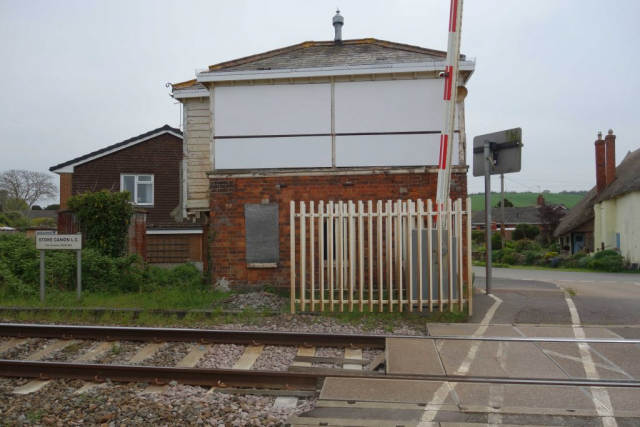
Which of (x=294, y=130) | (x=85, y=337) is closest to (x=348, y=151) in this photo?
(x=294, y=130)

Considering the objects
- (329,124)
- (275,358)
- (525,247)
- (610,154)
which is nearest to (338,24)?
(329,124)

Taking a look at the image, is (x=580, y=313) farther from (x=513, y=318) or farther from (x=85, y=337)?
(x=85, y=337)

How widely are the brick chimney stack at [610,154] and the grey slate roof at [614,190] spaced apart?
46cm

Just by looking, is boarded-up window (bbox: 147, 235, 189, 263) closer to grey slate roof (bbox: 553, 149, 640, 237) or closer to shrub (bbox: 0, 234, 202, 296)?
shrub (bbox: 0, 234, 202, 296)

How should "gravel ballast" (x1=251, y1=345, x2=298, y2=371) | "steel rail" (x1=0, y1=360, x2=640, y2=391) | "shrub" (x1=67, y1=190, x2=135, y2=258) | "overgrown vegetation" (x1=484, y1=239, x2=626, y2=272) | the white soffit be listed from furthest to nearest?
"overgrown vegetation" (x1=484, y1=239, x2=626, y2=272) → "shrub" (x1=67, y1=190, x2=135, y2=258) → the white soffit → "gravel ballast" (x1=251, y1=345, x2=298, y2=371) → "steel rail" (x1=0, y1=360, x2=640, y2=391)

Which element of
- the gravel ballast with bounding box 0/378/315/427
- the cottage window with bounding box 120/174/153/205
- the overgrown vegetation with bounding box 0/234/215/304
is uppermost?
the cottage window with bounding box 120/174/153/205

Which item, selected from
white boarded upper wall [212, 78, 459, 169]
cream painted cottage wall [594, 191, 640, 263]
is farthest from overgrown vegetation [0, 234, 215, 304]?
cream painted cottage wall [594, 191, 640, 263]

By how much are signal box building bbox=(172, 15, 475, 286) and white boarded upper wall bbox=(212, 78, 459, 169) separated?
0.07ft

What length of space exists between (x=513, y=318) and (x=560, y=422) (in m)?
4.07

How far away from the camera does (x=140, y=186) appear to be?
83.8 feet

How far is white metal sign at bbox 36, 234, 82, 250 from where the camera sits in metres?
10.6

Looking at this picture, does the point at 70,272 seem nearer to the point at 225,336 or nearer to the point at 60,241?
the point at 60,241

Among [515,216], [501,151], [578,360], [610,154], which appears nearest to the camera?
[578,360]

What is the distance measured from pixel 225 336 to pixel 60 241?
5659 mm
